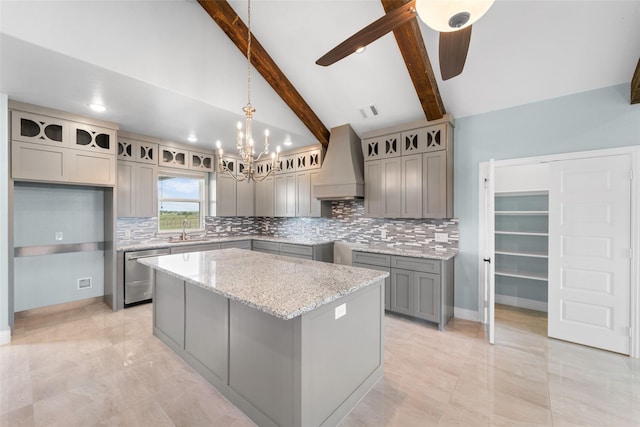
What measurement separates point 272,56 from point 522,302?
521 centimetres

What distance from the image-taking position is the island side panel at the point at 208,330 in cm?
210

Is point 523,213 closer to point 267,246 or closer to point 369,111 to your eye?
point 369,111

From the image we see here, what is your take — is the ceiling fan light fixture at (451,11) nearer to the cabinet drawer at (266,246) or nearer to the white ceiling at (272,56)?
the white ceiling at (272,56)

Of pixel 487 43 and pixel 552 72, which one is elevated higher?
pixel 487 43

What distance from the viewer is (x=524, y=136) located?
10.8ft

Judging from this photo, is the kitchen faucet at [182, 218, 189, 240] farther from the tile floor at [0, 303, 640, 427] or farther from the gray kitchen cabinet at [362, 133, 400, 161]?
the gray kitchen cabinet at [362, 133, 400, 161]

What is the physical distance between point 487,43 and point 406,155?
153 centimetres

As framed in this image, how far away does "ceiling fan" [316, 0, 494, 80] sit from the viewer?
4.09 feet

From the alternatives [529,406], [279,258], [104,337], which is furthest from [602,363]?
[104,337]

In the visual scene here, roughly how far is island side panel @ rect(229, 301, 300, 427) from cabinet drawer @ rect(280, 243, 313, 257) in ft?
9.12

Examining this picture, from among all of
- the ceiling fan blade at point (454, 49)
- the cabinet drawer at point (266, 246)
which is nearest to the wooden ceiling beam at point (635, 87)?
the ceiling fan blade at point (454, 49)

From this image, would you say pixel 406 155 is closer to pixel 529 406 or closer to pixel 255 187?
Result: pixel 529 406

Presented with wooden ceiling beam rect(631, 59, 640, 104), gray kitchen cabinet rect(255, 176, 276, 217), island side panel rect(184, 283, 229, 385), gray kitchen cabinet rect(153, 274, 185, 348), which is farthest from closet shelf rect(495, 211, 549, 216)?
gray kitchen cabinet rect(153, 274, 185, 348)

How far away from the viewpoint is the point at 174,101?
3137 millimetres
